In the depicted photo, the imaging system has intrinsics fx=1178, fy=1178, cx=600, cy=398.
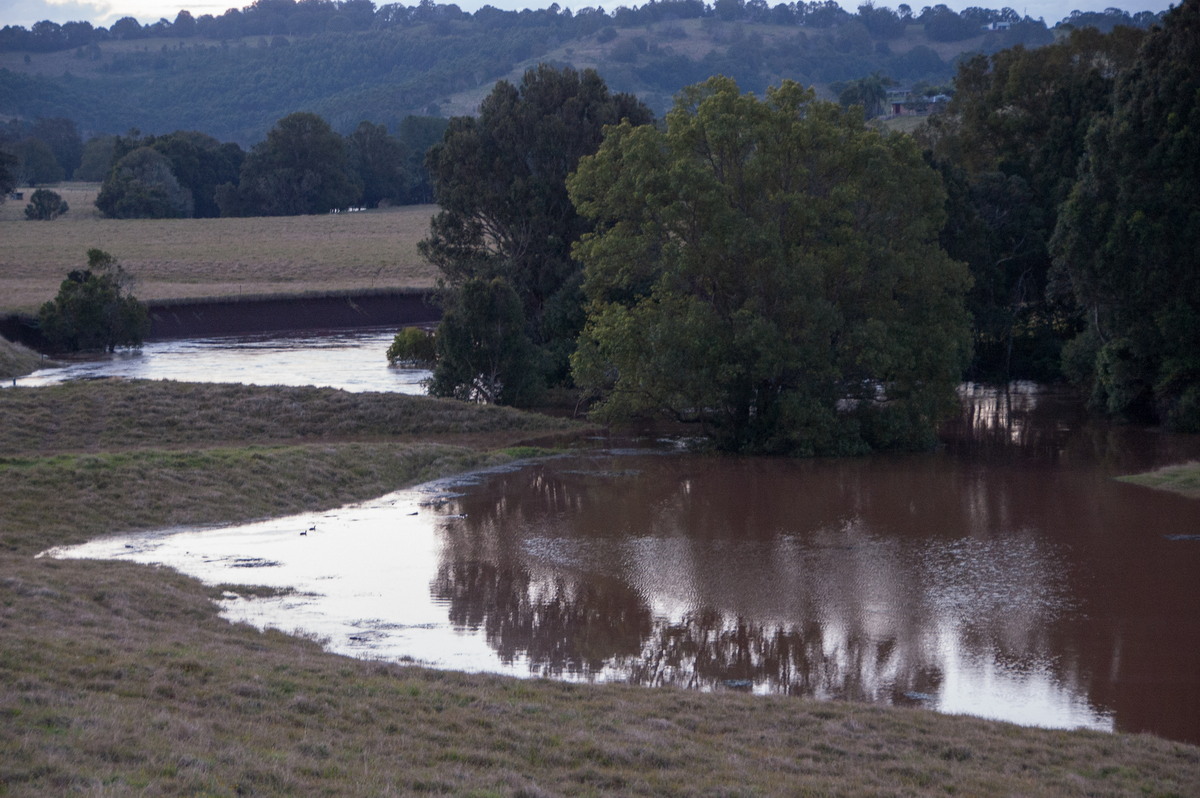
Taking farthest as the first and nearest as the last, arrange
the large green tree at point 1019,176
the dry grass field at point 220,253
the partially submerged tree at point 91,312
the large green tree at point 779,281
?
the dry grass field at point 220,253 → the partially submerged tree at point 91,312 → the large green tree at point 1019,176 → the large green tree at point 779,281

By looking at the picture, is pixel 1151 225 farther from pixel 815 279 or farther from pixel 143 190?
pixel 143 190

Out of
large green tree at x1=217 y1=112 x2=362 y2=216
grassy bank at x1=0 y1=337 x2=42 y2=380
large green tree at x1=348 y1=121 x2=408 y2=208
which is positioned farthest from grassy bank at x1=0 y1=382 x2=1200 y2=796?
large green tree at x1=348 y1=121 x2=408 y2=208

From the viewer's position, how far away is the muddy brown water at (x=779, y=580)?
14523 mm

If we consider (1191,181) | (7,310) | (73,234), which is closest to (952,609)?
(1191,181)

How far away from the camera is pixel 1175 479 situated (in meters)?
26.7

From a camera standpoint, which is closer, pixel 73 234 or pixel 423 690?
pixel 423 690

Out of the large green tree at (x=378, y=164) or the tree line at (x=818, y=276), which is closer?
the tree line at (x=818, y=276)


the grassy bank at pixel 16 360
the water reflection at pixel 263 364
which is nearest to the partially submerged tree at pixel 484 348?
the water reflection at pixel 263 364

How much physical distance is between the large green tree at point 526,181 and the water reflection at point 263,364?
543 cm

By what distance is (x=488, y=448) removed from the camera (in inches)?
1293

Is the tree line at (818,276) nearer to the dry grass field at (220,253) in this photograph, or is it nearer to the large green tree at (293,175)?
the dry grass field at (220,253)

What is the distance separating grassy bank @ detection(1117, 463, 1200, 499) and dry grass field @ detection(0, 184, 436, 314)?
165 ft

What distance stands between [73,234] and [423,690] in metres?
93.1

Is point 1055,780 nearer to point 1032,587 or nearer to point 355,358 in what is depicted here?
point 1032,587
